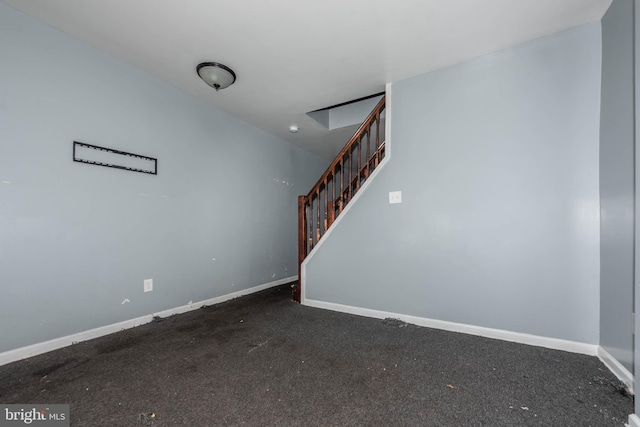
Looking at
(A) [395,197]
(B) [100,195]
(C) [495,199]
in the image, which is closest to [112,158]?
(B) [100,195]

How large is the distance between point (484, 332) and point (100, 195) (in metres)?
3.27

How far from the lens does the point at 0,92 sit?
5.66ft

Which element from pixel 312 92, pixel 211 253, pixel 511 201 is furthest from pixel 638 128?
pixel 211 253

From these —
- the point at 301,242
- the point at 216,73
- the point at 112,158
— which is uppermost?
the point at 216,73

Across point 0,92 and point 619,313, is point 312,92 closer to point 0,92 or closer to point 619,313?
point 0,92

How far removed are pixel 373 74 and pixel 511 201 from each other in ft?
5.30

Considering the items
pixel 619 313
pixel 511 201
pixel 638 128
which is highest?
pixel 638 128

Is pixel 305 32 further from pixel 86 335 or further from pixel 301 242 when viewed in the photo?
pixel 86 335

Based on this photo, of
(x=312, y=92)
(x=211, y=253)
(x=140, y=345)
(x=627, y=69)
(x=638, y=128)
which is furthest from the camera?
(x=211, y=253)

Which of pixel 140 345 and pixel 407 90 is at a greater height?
pixel 407 90

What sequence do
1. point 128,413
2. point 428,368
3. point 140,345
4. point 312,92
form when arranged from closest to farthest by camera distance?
1. point 128,413
2. point 428,368
3. point 140,345
4. point 312,92

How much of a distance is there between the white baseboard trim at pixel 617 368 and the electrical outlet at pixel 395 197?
169cm
